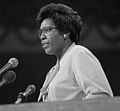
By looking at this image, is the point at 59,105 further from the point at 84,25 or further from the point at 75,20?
the point at 84,25

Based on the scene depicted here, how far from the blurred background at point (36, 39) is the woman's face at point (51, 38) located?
312 centimetres

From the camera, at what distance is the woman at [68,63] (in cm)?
164

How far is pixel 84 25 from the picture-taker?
17.0ft

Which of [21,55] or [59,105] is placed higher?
[59,105]

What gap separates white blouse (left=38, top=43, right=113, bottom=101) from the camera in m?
1.63

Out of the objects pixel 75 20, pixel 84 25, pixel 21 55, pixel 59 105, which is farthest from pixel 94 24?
pixel 59 105

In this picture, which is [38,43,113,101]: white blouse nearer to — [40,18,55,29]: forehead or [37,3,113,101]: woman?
[37,3,113,101]: woman

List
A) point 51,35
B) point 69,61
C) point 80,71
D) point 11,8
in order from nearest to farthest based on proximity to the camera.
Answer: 1. point 80,71
2. point 69,61
3. point 51,35
4. point 11,8

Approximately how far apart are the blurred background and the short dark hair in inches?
121

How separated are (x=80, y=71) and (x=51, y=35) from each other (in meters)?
0.30

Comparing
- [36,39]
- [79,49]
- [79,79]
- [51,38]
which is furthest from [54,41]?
[36,39]

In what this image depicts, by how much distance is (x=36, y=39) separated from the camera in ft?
16.7

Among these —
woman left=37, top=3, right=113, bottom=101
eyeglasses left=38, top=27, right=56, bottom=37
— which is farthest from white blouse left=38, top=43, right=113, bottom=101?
eyeglasses left=38, top=27, right=56, bottom=37

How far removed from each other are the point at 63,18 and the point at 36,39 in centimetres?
317
